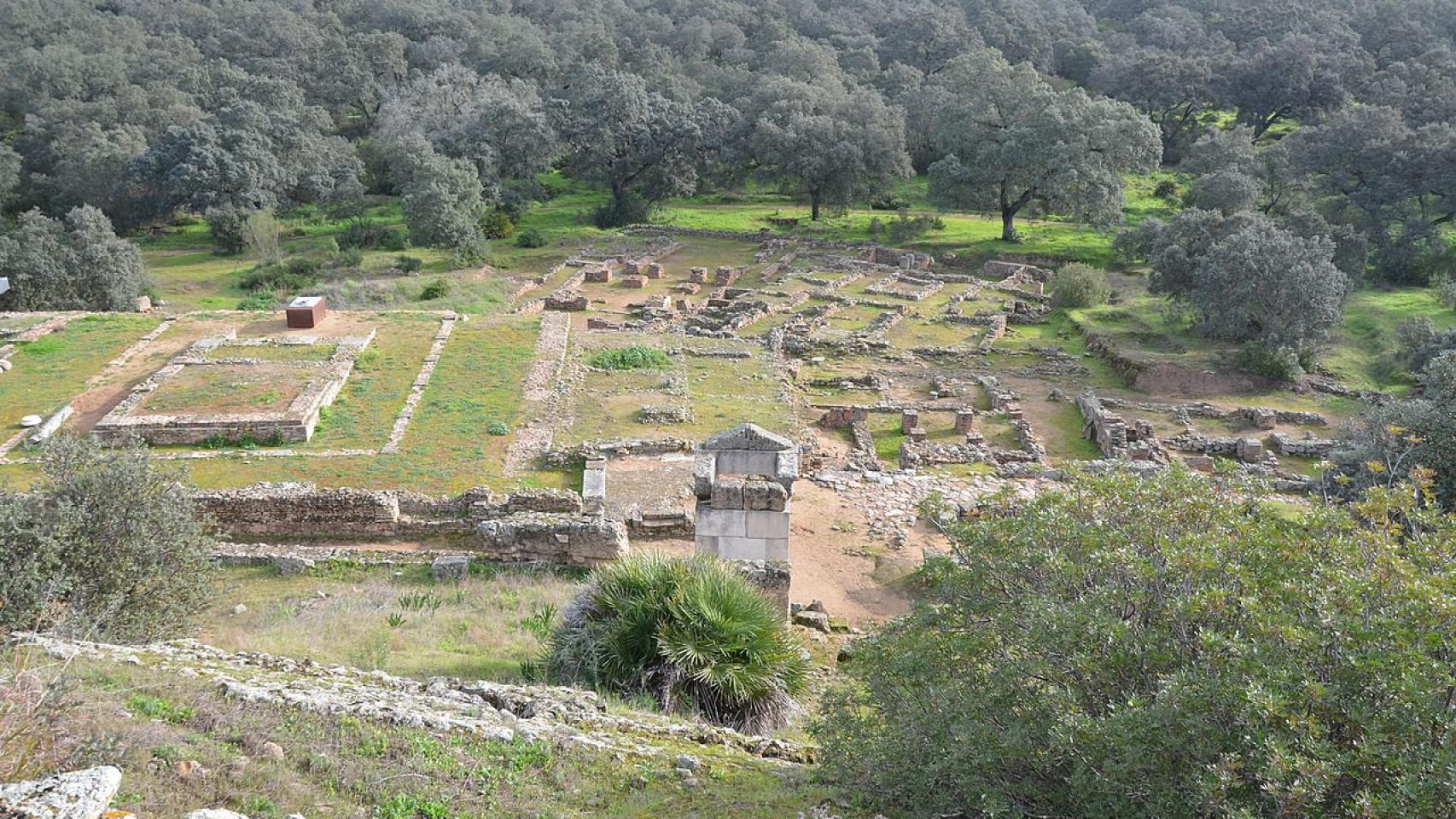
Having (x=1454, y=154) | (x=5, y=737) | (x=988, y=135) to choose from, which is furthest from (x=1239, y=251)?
(x=5, y=737)

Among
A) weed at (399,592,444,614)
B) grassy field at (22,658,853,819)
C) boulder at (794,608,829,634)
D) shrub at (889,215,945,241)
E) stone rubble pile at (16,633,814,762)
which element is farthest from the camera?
shrub at (889,215,945,241)

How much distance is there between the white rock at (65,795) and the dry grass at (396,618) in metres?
4.67

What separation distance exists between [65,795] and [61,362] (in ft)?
66.1

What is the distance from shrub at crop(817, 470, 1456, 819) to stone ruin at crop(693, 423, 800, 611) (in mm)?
4875

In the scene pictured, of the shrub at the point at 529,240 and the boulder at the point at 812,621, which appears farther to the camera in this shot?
the shrub at the point at 529,240

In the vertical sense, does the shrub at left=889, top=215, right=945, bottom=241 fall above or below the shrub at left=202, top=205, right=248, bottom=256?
below

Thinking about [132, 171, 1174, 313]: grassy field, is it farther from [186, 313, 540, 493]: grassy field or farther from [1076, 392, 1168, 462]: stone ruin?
[1076, 392, 1168, 462]: stone ruin

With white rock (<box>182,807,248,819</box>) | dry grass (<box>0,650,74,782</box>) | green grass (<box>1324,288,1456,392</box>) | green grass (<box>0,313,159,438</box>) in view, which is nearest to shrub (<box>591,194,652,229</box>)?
green grass (<box>0,313,159,438</box>)

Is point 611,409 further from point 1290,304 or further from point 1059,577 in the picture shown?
point 1290,304

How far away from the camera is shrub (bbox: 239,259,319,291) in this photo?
113 ft

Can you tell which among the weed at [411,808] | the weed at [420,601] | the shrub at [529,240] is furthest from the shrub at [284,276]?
the weed at [411,808]

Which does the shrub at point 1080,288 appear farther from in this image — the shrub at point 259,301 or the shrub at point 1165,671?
the shrub at point 1165,671

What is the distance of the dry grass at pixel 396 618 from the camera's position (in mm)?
10055

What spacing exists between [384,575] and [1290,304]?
77.4 feet
